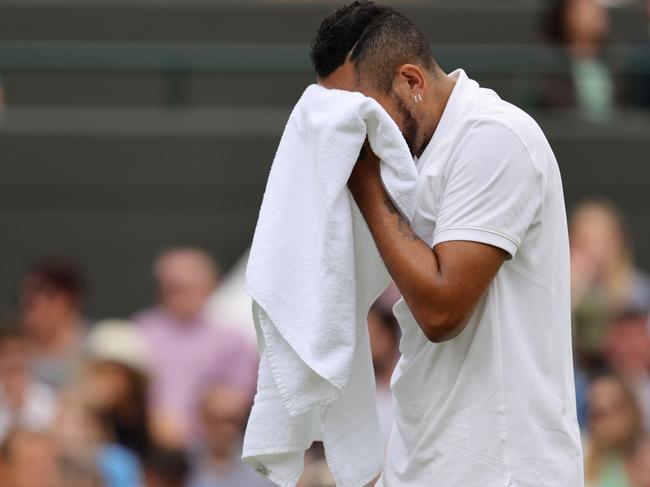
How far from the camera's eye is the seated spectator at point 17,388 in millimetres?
7055

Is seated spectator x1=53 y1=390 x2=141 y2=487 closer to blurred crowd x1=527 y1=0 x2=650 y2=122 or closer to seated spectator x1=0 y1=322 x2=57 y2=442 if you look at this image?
seated spectator x1=0 y1=322 x2=57 y2=442

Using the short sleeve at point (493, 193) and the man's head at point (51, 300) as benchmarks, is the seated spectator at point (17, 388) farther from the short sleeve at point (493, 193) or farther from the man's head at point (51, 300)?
the short sleeve at point (493, 193)

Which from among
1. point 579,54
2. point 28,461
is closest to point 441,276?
point 28,461

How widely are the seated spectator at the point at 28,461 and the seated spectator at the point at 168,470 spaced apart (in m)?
0.48

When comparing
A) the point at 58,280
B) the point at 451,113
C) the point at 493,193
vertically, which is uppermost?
the point at 451,113

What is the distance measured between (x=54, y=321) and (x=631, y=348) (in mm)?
3021

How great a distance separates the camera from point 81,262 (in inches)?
383

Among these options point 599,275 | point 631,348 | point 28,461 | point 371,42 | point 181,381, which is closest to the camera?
point 371,42

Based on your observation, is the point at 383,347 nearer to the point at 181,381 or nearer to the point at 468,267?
the point at 181,381

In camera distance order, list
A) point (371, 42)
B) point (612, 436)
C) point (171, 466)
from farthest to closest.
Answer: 1. point (612, 436)
2. point (171, 466)
3. point (371, 42)

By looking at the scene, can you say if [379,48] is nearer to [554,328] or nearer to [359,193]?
[359,193]

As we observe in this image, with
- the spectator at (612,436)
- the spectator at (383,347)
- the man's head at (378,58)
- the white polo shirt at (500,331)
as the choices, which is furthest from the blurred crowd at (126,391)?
the man's head at (378,58)

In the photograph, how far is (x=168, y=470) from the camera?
645 cm

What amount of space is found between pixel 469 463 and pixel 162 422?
4.30 m
